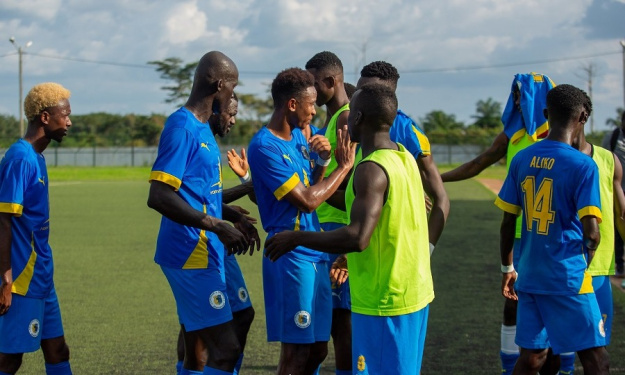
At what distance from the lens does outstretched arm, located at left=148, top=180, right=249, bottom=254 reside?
15.7ft

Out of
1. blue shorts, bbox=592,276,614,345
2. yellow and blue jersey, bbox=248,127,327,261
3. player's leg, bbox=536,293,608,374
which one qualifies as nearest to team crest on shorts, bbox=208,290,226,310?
yellow and blue jersey, bbox=248,127,327,261

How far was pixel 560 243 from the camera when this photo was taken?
16.4ft

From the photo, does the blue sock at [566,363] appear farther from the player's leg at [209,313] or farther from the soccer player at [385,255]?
the player's leg at [209,313]

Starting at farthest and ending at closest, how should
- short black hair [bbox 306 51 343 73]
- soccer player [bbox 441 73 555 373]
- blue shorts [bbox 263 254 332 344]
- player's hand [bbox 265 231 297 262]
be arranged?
soccer player [bbox 441 73 555 373] → short black hair [bbox 306 51 343 73] → blue shorts [bbox 263 254 332 344] → player's hand [bbox 265 231 297 262]

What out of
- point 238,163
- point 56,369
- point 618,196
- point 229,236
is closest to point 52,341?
point 56,369

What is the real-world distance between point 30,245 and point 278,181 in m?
1.72

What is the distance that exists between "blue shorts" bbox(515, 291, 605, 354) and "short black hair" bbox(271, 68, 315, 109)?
1.99 meters

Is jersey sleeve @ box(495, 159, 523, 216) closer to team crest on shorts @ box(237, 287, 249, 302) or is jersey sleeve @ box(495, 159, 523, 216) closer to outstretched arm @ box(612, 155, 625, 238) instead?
outstretched arm @ box(612, 155, 625, 238)

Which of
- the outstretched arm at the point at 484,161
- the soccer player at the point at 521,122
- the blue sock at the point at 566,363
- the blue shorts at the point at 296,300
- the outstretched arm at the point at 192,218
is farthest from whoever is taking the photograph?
the outstretched arm at the point at 484,161

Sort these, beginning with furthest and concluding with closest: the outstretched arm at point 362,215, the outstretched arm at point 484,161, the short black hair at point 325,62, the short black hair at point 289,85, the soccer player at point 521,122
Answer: the outstretched arm at point 484,161, the soccer player at point 521,122, the short black hair at point 325,62, the short black hair at point 289,85, the outstretched arm at point 362,215

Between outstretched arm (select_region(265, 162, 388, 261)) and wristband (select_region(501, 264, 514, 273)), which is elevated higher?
outstretched arm (select_region(265, 162, 388, 261))

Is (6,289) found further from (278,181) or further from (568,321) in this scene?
(568,321)

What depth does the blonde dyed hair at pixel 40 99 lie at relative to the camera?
216 inches

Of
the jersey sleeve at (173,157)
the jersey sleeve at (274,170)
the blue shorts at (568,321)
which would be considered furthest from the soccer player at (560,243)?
the jersey sleeve at (173,157)
